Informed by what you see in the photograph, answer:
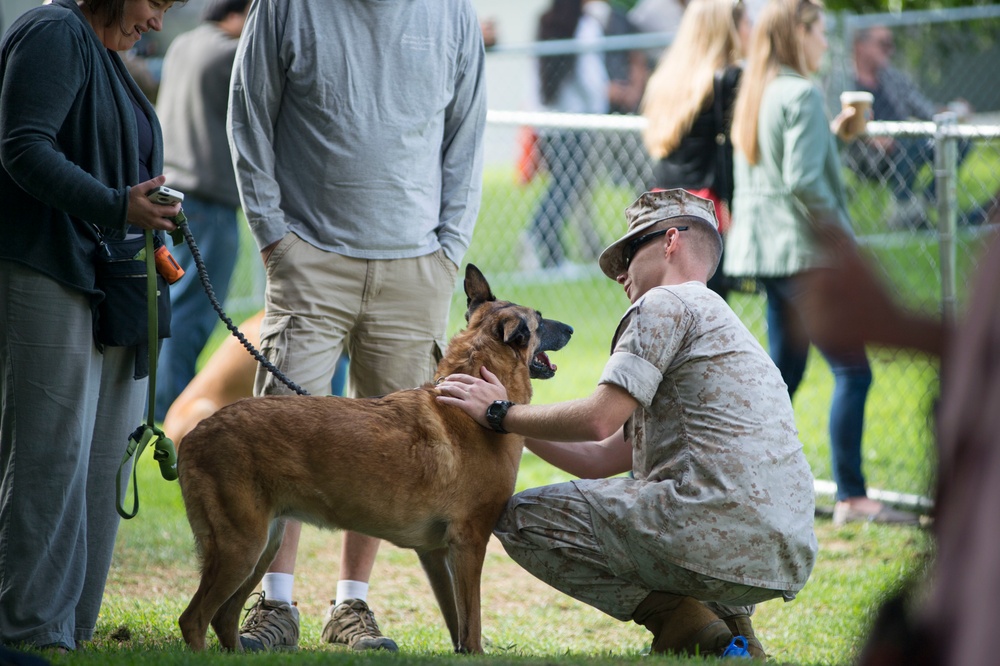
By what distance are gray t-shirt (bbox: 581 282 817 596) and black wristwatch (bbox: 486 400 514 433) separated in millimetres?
428

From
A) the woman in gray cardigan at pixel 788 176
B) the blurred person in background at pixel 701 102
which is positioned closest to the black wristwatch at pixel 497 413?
the woman in gray cardigan at pixel 788 176

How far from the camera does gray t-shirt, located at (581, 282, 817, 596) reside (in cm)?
321

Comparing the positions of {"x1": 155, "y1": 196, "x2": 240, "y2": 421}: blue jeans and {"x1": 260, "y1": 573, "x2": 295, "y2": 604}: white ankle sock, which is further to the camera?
{"x1": 155, "y1": 196, "x2": 240, "y2": 421}: blue jeans

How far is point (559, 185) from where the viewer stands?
33.9 ft

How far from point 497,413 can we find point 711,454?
74cm

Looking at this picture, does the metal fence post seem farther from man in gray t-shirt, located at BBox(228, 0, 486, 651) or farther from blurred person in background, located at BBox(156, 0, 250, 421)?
blurred person in background, located at BBox(156, 0, 250, 421)

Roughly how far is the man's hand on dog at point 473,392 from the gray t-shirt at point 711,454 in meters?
0.54

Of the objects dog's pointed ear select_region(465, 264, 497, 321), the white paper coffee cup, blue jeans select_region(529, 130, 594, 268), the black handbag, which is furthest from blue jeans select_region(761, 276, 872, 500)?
blue jeans select_region(529, 130, 594, 268)

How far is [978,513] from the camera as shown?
109 centimetres

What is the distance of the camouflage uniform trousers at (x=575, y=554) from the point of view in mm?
3438

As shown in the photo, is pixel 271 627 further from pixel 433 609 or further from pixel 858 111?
pixel 858 111

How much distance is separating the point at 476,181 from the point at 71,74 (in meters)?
1.71

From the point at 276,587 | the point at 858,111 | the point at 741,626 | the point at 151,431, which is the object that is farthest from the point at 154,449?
the point at 858,111

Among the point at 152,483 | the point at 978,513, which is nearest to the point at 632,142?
the point at 152,483
